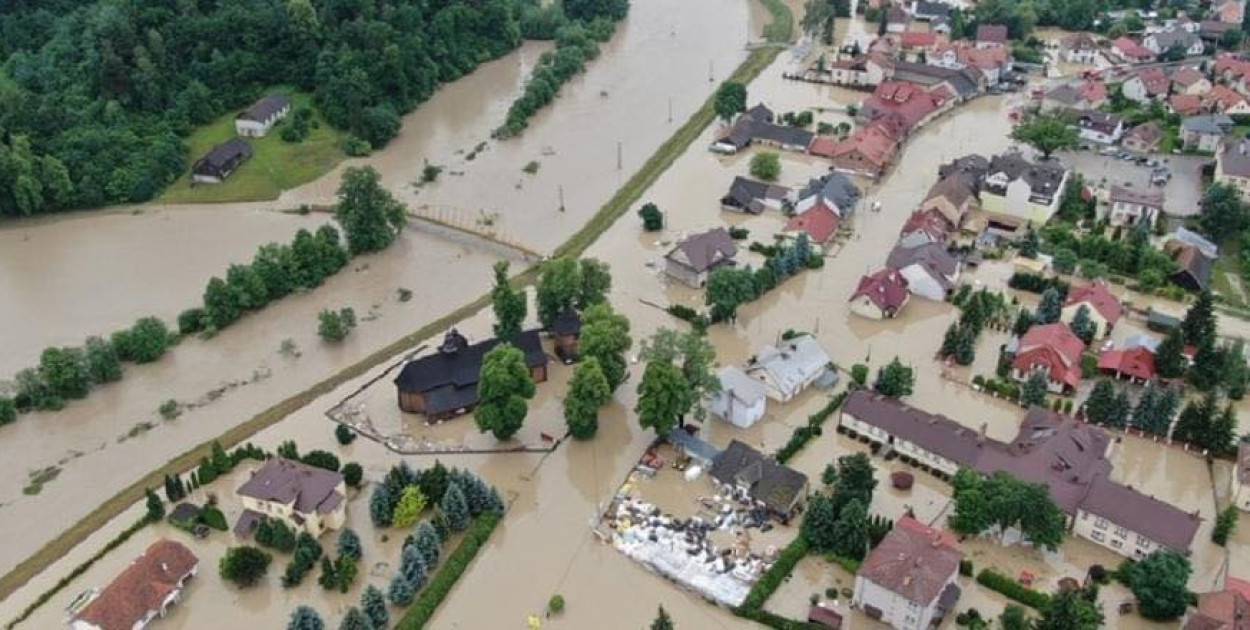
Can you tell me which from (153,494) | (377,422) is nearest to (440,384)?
(377,422)

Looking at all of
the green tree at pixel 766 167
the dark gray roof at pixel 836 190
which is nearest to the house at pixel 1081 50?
the dark gray roof at pixel 836 190

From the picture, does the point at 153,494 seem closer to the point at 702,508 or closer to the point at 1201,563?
the point at 702,508

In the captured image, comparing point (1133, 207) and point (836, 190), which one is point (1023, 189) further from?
point (836, 190)

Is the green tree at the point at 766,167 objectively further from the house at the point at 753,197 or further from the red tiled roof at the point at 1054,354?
the red tiled roof at the point at 1054,354

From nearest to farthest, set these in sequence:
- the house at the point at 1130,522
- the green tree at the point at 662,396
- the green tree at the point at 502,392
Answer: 1. the house at the point at 1130,522
2. the green tree at the point at 662,396
3. the green tree at the point at 502,392

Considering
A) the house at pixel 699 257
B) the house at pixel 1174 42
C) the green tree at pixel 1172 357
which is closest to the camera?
the green tree at pixel 1172 357

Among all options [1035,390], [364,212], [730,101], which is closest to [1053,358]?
[1035,390]
